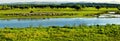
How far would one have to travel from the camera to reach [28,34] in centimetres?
2900

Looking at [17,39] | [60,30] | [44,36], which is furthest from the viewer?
[60,30]

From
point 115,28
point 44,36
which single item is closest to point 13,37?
point 44,36

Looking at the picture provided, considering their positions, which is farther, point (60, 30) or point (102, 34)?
point (60, 30)

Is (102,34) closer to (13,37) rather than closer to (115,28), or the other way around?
(115,28)

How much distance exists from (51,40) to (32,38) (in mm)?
1906

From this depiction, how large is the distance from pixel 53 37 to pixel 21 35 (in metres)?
3.17

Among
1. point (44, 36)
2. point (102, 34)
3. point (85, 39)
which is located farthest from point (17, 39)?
point (102, 34)

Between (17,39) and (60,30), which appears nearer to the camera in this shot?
(17,39)

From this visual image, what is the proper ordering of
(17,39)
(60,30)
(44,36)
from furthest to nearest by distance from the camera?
(60,30), (44,36), (17,39)

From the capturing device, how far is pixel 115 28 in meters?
33.5

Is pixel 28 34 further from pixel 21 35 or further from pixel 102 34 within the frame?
pixel 102 34

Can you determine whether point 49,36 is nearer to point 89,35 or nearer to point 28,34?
point 28,34

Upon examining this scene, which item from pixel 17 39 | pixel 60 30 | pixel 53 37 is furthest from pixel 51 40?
pixel 60 30

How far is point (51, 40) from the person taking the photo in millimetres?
26734
